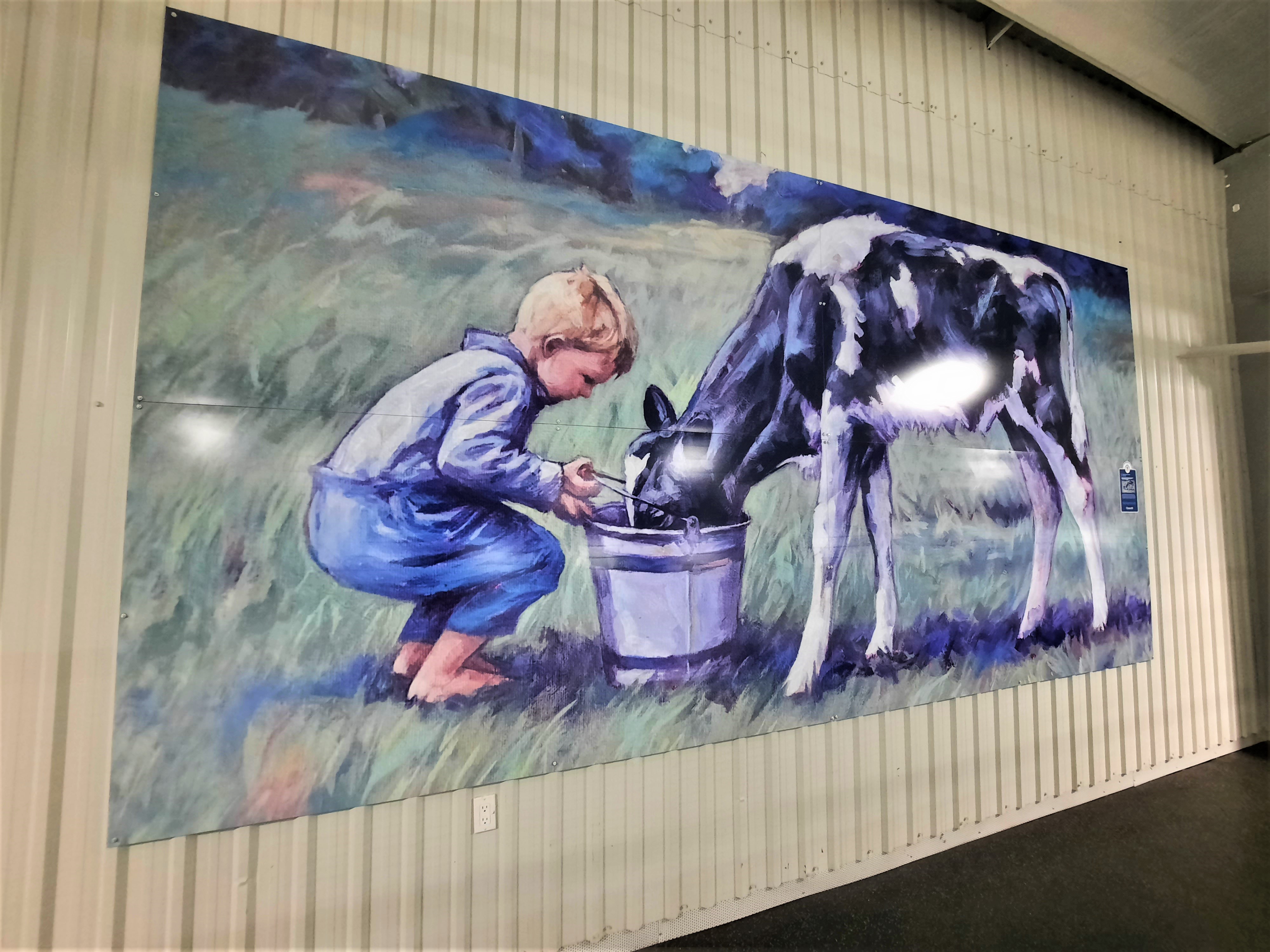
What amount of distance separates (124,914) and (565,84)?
2424 millimetres

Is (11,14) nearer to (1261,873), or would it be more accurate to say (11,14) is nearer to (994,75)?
(994,75)

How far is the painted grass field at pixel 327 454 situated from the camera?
48.2 inches

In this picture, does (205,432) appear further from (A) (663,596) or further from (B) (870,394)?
(B) (870,394)

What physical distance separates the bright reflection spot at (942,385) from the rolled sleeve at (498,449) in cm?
141

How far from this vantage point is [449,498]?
1440mm

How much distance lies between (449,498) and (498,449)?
19cm

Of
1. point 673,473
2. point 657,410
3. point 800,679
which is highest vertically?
point 657,410

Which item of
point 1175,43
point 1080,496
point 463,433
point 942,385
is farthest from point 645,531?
point 1175,43

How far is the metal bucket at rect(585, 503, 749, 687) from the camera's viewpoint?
5.22ft

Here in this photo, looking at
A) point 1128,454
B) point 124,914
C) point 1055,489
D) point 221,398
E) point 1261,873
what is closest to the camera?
point 124,914

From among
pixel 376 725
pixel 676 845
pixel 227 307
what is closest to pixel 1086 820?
pixel 676 845

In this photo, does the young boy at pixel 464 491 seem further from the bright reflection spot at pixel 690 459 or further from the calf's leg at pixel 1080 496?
the calf's leg at pixel 1080 496

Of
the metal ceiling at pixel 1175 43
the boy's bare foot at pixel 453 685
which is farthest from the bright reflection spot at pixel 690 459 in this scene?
the metal ceiling at pixel 1175 43

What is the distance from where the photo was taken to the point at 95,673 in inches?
45.9
